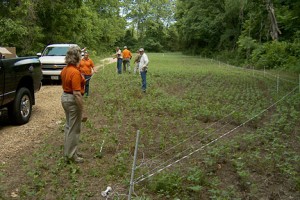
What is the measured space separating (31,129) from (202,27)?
4607cm

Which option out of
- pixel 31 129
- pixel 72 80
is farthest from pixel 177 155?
pixel 31 129

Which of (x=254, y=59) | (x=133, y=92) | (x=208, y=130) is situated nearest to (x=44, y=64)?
(x=133, y=92)

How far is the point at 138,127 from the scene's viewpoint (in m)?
8.60

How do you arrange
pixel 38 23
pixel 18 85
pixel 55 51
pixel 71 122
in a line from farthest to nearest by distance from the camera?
pixel 38 23
pixel 55 51
pixel 18 85
pixel 71 122

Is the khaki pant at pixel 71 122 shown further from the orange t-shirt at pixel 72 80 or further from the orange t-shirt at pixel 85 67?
the orange t-shirt at pixel 85 67

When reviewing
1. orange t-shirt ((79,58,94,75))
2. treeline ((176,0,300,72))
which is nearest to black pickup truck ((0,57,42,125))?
orange t-shirt ((79,58,94,75))

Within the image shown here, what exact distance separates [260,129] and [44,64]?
10871mm

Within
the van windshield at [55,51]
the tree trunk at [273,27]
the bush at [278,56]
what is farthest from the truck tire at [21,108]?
the tree trunk at [273,27]

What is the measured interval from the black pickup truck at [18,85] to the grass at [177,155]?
3.83 feet

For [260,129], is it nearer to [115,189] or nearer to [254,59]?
[115,189]

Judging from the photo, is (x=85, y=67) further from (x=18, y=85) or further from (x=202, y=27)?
(x=202, y=27)

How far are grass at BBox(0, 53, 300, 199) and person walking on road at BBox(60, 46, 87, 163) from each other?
10.6 inches

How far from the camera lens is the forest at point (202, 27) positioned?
68.6 feet

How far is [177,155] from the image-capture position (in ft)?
20.8
